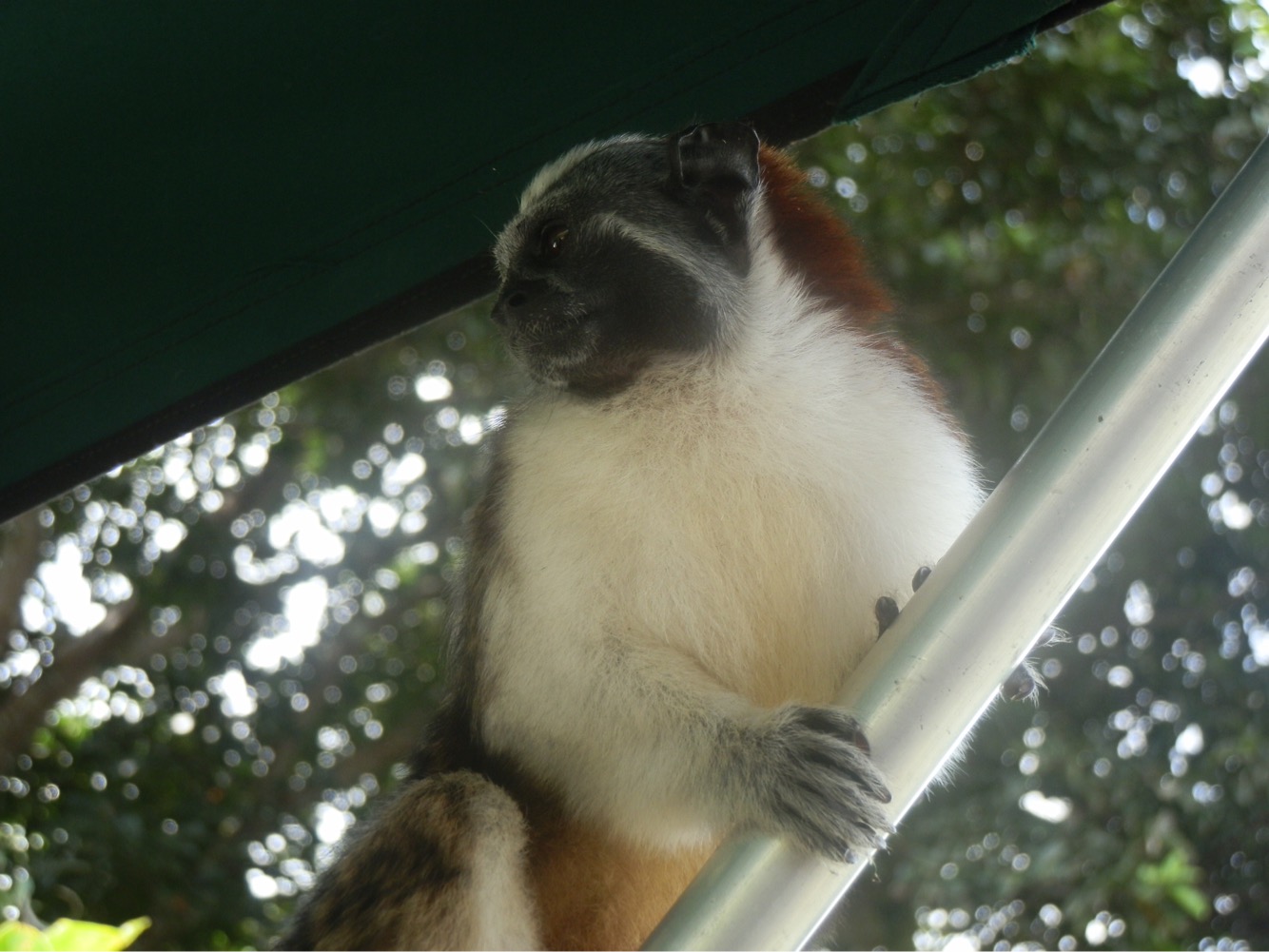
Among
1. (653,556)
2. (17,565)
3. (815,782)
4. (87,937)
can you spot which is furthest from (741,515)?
(17,565)

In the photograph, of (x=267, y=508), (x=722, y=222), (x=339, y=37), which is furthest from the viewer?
(x=267, y=508)

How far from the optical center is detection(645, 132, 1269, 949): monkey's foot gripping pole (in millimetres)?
981

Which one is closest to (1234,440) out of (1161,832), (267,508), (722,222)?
(1161,832)

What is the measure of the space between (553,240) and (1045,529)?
54.1 inches

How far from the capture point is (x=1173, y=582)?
404 cm

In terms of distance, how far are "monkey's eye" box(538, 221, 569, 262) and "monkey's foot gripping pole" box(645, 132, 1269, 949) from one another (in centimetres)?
129

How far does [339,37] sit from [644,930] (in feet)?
4.75

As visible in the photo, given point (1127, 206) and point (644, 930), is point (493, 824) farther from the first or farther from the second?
point (1127, 206)

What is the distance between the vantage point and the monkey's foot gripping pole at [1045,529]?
3.22 ft

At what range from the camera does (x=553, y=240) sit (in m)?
2.18

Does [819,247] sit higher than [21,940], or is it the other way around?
[819,247]

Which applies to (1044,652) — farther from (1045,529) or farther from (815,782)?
(1045,529)

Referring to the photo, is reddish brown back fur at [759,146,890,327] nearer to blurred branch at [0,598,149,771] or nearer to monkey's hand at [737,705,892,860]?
monkey's hand at [737,705,892,860]

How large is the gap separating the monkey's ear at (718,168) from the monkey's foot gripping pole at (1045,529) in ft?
3.60
